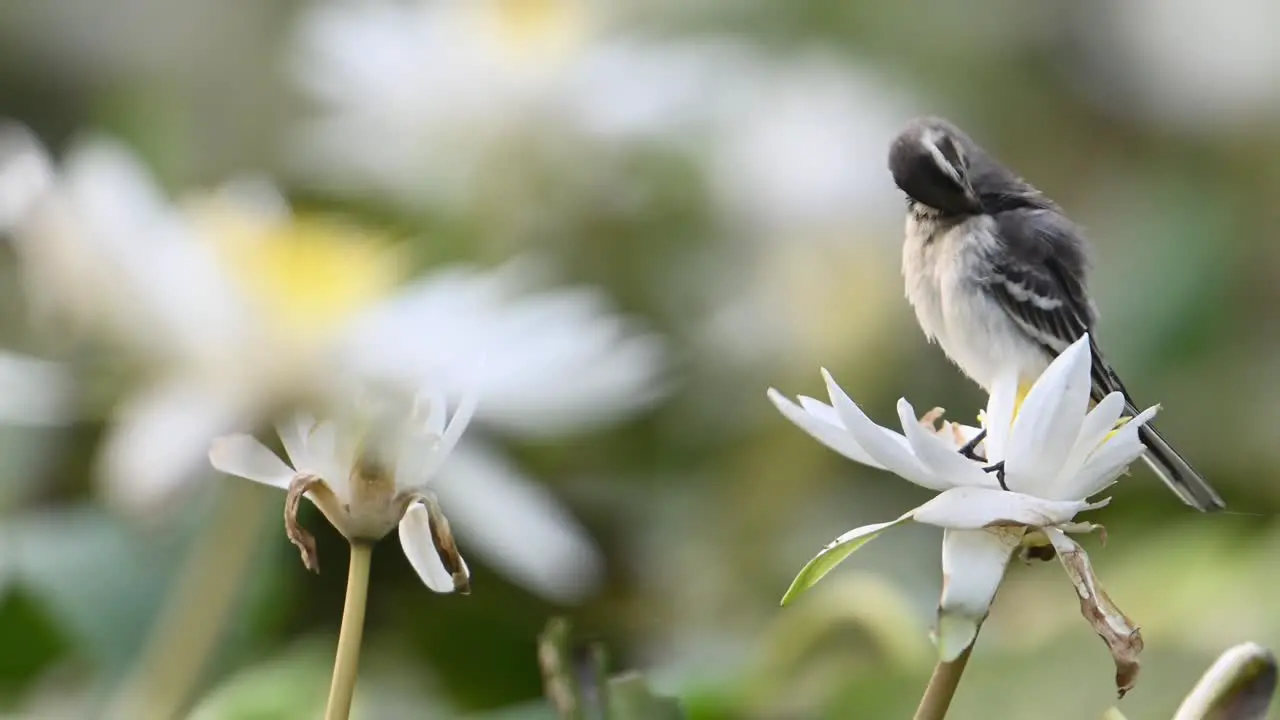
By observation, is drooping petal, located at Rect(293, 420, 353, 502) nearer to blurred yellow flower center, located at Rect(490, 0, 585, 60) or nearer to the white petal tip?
the white petal tip

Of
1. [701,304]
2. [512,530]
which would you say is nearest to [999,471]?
[512,530]

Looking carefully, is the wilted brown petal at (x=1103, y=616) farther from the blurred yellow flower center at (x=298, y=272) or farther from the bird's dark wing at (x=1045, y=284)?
the blurred yellow flower center at (x=298, y=272)

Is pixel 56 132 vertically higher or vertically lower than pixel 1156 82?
higher

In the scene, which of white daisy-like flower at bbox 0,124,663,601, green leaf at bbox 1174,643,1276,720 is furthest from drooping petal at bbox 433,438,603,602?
green leaf at bbox 1174,643,1276,720

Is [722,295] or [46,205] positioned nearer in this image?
[46,205]

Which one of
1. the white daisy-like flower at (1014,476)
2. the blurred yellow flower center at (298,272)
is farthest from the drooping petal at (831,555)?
the blurred yellow flower center at (298,272)

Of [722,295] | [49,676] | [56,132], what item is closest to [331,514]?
[49,676]

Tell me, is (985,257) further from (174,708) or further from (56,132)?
(56,132)
